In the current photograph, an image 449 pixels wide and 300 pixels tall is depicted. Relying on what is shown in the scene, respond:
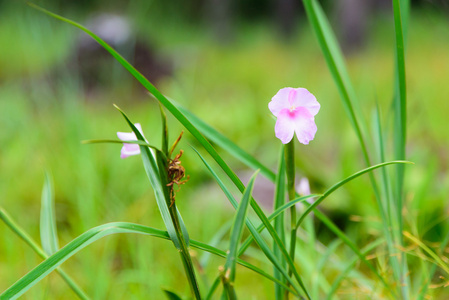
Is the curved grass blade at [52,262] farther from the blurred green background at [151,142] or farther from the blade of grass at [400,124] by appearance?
the blade of grass at [400,124]

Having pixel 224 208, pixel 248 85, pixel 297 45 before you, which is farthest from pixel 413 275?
pixel 297 45

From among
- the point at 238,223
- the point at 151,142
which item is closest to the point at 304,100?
the point at 238,223

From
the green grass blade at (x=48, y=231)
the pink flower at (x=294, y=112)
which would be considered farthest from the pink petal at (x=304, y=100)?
the green grass blade at (x=48, y=231)

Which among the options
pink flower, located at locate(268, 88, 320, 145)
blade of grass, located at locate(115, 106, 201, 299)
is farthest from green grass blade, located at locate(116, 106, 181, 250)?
pink flower, located at locate(268, 88, 320, 145)

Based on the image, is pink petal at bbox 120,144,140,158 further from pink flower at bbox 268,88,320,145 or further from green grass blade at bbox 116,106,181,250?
pink flower at bbox 268,88,320,145

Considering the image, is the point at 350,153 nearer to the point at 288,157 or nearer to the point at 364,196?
the point at 364,196
